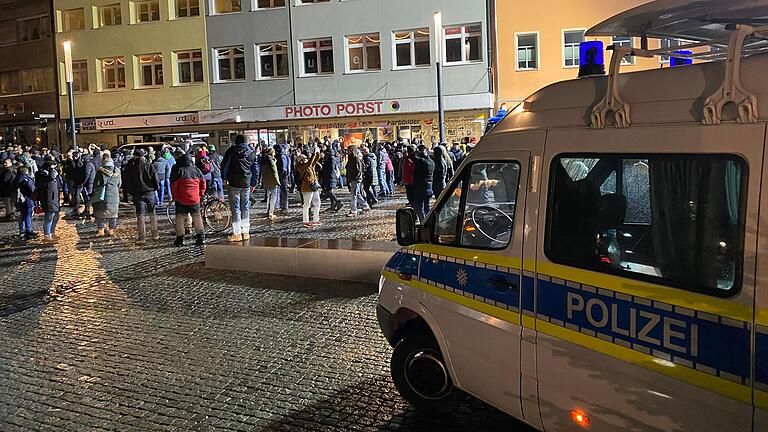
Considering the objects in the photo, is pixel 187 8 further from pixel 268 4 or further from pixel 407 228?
pixel 407 228

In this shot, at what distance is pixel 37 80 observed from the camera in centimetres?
4041

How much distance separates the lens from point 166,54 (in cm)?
Answer: 3684

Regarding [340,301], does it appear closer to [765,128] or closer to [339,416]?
[339,416]

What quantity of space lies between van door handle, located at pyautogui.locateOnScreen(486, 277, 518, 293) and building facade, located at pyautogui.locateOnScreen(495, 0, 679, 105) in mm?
26700

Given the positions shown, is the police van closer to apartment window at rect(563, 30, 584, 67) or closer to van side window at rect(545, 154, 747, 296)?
van side window at rect(545, 154, 747, 296)

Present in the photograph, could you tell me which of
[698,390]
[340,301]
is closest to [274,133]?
[340,301]

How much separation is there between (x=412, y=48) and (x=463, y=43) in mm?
2338

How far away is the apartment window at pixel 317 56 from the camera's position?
34.3 m

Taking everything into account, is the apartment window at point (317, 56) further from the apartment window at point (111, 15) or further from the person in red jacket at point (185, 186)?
the person in red jacket at point (185, 186)

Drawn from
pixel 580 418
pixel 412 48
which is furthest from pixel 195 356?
pixel 412 48

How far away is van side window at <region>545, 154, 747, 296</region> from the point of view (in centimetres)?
310

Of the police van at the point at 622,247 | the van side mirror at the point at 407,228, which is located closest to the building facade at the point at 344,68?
the van side mirror at the point at 407,228

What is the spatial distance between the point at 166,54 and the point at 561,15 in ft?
63.1

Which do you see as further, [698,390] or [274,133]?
[274,133]
